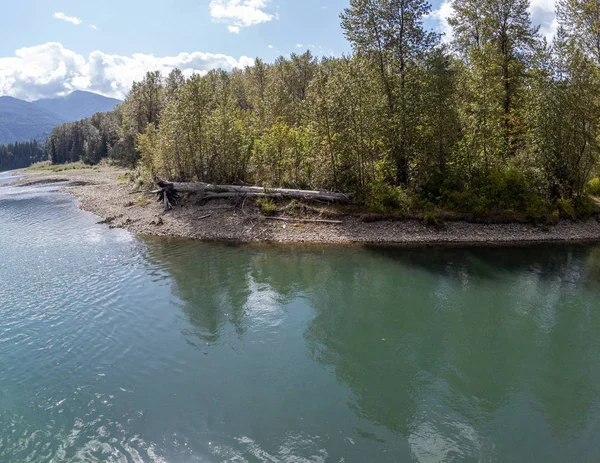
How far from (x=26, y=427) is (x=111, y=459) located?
3.17 m

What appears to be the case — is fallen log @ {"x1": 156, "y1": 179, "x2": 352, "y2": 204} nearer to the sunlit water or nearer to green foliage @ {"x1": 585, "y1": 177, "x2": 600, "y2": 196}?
the sunlit water

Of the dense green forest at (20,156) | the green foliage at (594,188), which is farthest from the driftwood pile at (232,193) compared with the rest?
the dense green forest at (20,156)

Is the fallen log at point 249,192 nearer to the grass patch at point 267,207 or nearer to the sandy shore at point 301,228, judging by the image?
the grass patch at point 267,207

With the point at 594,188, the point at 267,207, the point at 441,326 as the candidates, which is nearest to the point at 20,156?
the point at 267,207

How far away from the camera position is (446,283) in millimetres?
19891

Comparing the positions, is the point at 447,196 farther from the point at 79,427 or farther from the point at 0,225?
the point at 0,225

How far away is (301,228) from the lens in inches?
1166

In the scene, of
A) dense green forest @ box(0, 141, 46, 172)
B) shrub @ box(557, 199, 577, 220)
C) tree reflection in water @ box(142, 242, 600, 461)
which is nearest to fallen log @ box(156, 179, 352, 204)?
tree reflection in water @ box(142, 242, 600, 461)

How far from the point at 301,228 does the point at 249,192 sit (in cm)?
706

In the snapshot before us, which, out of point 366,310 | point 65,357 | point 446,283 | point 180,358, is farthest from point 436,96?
point 65,357

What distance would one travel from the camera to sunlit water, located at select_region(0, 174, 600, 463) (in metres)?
9.68

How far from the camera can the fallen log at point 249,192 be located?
31406 mm

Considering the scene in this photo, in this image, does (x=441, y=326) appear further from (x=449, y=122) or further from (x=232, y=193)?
(x=232, y=193)

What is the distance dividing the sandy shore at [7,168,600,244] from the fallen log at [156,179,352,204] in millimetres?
940
